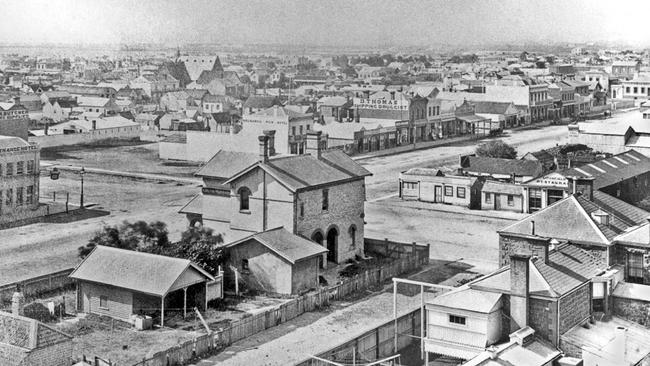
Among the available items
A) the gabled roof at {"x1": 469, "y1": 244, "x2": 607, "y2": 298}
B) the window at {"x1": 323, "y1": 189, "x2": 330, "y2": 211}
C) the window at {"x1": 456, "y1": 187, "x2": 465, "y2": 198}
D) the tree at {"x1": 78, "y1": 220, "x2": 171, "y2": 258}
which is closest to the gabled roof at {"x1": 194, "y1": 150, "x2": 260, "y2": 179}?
the window at {"x1": 323, "y1": 189, "x2": 330, "y2": 211}

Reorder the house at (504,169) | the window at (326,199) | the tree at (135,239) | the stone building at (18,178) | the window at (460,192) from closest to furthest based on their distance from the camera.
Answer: the tree at (135,239), the window at (326,199), the stone building at (18,178), the window at (460,192), the house at (504,169)

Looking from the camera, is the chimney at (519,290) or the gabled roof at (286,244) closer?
the chimney at (519,290)

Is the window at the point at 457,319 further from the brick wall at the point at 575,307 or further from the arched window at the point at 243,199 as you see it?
the arched window at the point at 243,199

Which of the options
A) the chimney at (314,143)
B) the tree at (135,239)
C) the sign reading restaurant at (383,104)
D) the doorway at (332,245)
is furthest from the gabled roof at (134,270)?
the sign reading restaurant at (383,104)

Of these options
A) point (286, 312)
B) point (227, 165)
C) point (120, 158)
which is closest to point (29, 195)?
point (227, 165)

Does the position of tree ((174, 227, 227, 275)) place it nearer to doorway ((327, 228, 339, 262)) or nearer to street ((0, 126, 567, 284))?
doorway ((327, 228, 339, 262))

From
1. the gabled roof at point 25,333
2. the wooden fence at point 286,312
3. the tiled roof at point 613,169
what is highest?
the tiled roof at point 613,169
